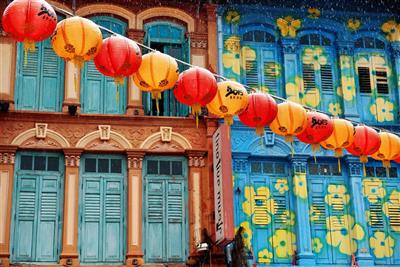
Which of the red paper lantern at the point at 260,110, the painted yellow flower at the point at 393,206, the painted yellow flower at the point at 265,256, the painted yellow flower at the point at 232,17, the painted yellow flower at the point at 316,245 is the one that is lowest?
the painted yellow flower at the point at 265,256

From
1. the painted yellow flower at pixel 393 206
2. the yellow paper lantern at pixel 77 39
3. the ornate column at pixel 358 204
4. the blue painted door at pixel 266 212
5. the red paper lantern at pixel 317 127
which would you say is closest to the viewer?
the yellow paper lantern at pixel 77 39

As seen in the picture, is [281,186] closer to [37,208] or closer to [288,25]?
[288,25]

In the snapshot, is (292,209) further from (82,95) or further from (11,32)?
(11,32)

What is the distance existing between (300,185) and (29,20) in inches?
272

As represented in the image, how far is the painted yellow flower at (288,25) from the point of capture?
47.7 feet

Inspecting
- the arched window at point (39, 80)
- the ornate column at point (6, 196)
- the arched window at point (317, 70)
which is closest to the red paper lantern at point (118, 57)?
the ornate column at point (6, 196)

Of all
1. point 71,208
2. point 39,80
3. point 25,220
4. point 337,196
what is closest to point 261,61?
point 337,196

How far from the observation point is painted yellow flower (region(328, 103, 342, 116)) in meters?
14.3

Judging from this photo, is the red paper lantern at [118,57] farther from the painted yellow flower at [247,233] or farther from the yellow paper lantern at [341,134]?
the painted yellow flower at [247,233]

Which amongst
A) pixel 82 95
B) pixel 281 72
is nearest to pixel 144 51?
pixel 82 95

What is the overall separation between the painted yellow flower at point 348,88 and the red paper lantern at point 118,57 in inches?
252

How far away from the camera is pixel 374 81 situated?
1471cm

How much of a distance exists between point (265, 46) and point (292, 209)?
331cm

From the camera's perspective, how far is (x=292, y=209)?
44.7ft
